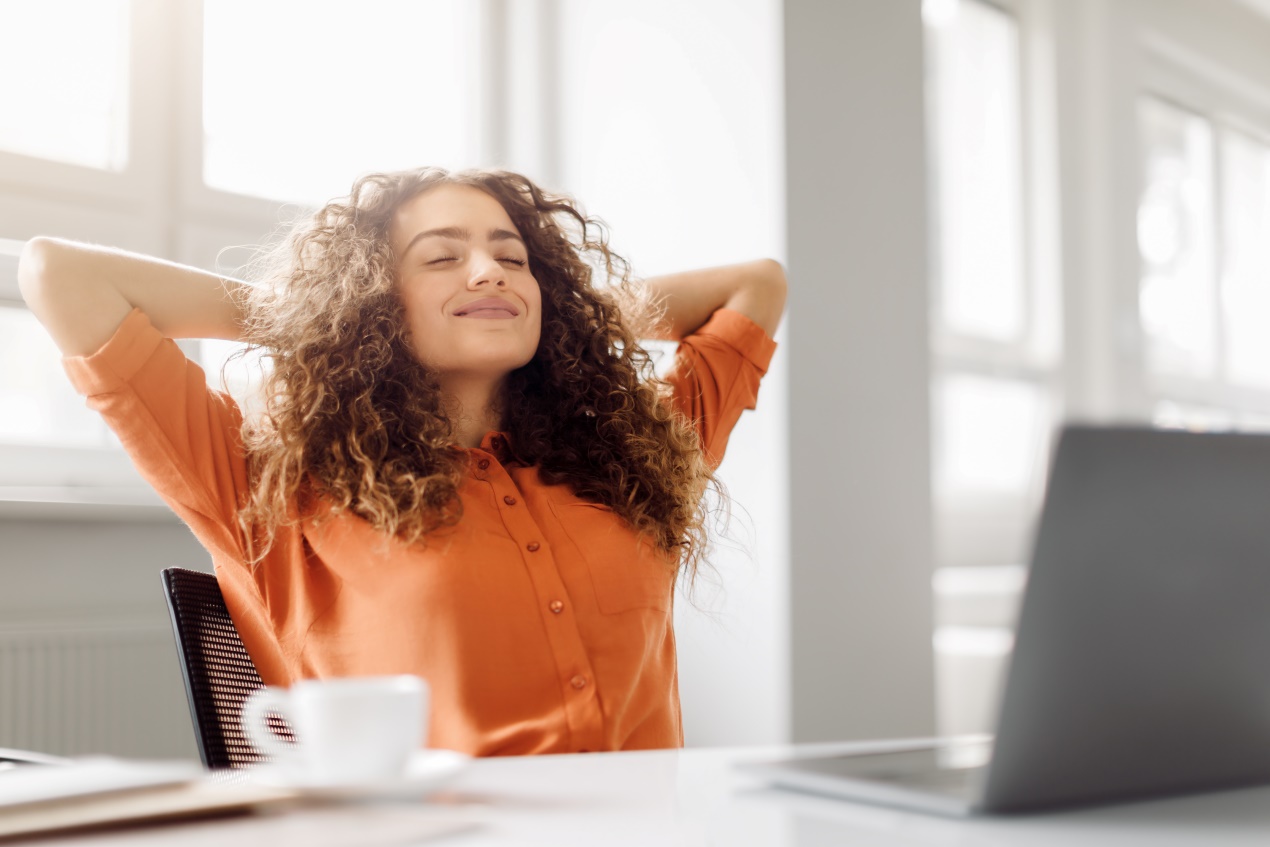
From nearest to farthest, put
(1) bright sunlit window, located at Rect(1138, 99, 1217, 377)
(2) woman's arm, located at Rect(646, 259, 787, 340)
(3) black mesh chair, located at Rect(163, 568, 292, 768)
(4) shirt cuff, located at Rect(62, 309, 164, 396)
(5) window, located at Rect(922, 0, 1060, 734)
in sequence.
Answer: (3) black mesh chair, located at Rect(163, 568, 292, 768), (4) shirt cuff, located at Rect(62, 309, 164, 396), (2) woman's arm, located at Rect(646, 259, 787, 340), (5) window, located at Rect(922, 0, 1060, 734), (1) bright sunlit window, located at Rect(1138, 99, 1217, 377)

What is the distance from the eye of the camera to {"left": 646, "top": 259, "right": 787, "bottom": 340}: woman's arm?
6.59ft

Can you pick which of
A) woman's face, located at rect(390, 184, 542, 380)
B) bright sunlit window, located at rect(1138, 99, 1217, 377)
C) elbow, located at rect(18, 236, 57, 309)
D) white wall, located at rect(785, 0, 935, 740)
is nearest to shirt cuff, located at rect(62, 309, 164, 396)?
elbow, located at rect(18, 236, 57, 309)

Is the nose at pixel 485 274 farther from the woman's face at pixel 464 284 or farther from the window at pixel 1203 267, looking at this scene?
the window at pixel 1203 267

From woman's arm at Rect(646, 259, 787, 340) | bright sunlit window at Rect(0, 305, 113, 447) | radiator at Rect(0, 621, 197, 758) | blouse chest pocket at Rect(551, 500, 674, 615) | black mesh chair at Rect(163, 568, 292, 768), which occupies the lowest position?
radiator at Rect(0, 621, 197, 758)

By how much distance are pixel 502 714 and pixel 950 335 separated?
297 cm

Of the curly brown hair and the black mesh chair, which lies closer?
the black mesh chair

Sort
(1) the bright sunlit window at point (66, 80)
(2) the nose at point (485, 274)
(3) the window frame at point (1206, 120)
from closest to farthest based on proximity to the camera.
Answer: (2) the nose at point (485, 274) < (1) the bright sunlit window at point (66, 80) < (3) the window frame at point (1206, 120)

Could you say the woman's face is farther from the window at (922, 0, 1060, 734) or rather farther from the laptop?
the window at (922, 0, 1060, 734)

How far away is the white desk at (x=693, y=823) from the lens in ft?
1.94

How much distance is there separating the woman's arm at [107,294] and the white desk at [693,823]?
941mm

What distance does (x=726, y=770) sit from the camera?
794 mm

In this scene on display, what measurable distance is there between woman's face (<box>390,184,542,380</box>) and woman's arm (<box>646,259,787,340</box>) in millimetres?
385

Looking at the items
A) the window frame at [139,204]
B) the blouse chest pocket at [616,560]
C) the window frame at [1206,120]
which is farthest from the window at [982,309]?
the blouse chest pocket at [616,560]

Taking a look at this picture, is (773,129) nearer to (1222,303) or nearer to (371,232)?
(371,232)
